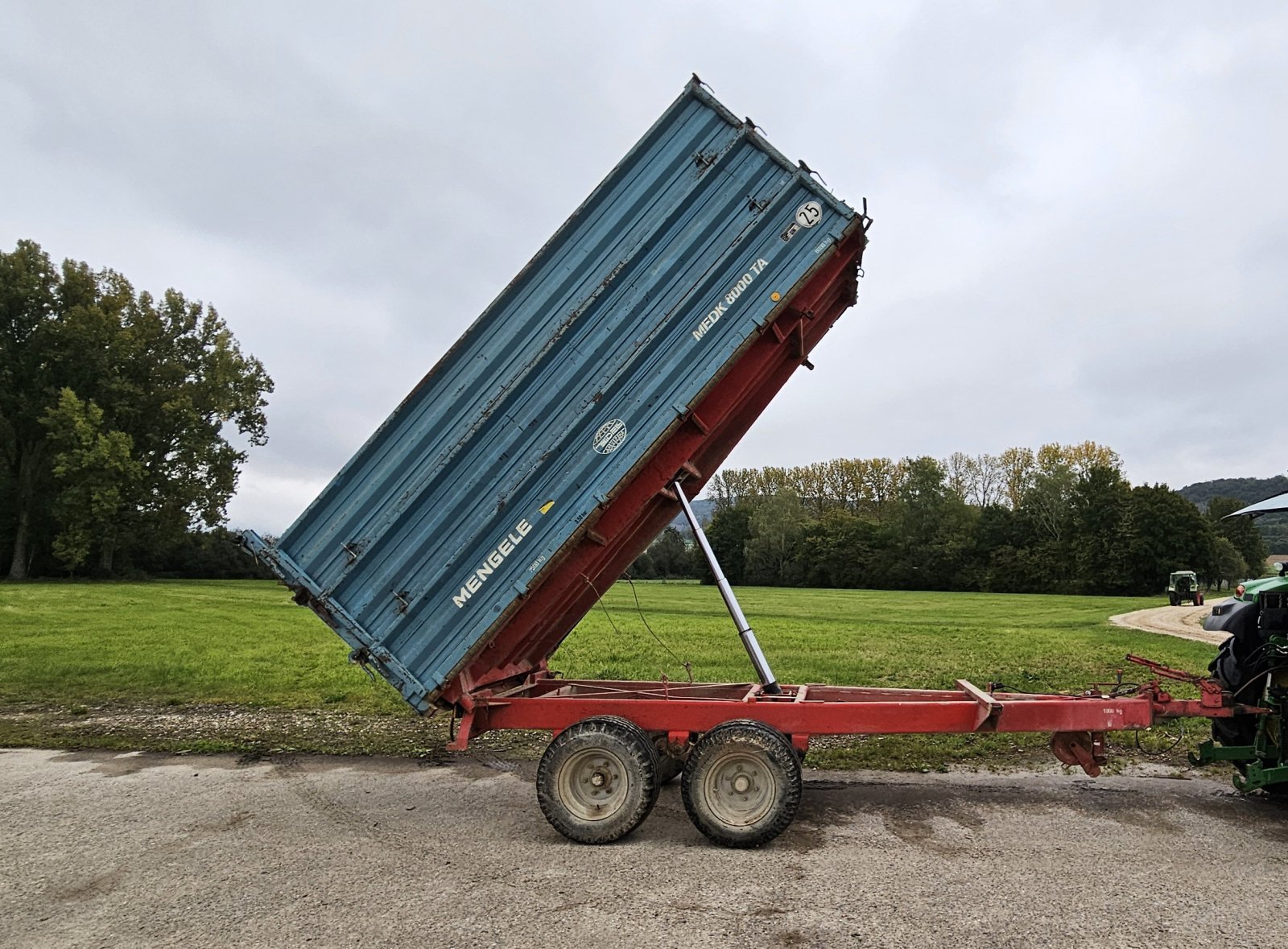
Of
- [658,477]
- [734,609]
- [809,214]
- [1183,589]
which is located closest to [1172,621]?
[1183,589]

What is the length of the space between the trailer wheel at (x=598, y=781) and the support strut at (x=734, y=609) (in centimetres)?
108

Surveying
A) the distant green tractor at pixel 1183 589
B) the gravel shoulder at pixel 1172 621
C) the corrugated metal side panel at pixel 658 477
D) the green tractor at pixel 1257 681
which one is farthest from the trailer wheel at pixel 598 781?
the distant green tractor at pixel 1183 589

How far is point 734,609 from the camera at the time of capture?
6586 mm

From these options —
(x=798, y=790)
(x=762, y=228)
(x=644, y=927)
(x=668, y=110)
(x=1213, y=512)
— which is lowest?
(x=644, y=927)

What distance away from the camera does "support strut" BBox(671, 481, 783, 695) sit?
21.1 feet

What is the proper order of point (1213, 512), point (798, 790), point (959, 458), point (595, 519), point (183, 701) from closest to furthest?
1. point (798, 790)
2. point (595, 519)
3. point (183, 701)
4. point (1213, 512)
5. point (959, 458)

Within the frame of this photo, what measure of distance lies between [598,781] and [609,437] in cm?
255

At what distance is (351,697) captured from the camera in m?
12.1

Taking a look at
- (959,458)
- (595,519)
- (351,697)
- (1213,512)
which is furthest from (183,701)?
(959,458)

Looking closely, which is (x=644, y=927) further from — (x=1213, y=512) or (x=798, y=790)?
(x=1213, y=512)

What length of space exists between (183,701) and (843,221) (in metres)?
11.4

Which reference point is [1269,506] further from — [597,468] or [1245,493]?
[1245,493]

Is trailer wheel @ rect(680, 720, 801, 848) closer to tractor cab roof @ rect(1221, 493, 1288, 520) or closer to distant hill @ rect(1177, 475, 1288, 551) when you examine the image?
tractor cab roof @ rect(1221, 493, 1288, 520)

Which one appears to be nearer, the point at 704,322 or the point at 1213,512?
the point at 704,322
